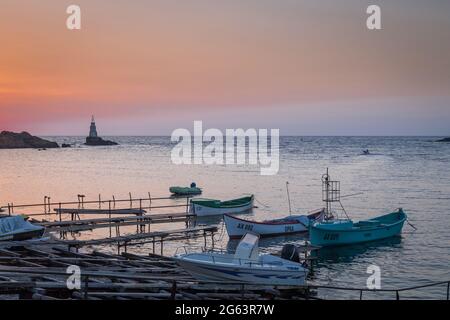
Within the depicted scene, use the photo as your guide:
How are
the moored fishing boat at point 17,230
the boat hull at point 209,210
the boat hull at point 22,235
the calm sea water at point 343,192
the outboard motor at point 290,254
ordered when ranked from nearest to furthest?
the outboard motor at point 290,254, the boat hull at point 22,235, the moored fishing boat at point 17,230, the calm sea water at point 343,192, the boat hull at point 209,210

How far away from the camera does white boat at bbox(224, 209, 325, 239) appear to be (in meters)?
42.0

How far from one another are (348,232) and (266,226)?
6.14 meters

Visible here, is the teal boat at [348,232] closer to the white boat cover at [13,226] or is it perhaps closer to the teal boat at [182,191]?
the white boat cover at [13,226]

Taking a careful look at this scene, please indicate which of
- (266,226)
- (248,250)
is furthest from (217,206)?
A: (248,250)

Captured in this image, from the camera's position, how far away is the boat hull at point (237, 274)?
882 inches

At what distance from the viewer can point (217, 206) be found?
54531mm

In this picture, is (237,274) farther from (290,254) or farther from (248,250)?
(290,254)

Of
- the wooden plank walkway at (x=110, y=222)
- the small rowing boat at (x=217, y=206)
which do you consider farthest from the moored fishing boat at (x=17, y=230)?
the small rowing boat at (x=217, y=206)

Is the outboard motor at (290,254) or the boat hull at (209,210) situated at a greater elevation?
the outboard motor at (290,254)

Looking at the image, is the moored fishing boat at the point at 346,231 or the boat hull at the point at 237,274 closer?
the boat hull at the point at 237,274
